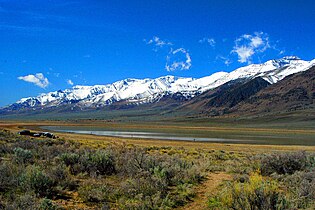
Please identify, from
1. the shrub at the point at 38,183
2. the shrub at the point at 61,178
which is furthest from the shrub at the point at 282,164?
the shrub at the point at 38,183

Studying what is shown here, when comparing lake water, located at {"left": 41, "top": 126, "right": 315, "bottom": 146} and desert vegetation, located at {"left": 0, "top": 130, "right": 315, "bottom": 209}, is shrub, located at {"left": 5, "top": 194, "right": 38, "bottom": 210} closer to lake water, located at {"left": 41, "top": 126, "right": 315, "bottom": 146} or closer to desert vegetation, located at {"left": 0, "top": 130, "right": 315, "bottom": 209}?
desert vegetation, located at {"left": 0, "top": 130, "right": 315, "bottom": 209}

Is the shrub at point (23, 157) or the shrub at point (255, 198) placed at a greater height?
the shrub at point (23, 157)

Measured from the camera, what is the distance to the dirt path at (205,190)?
30.9 ft

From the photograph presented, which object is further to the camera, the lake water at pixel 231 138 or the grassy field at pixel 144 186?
the lake water at pixel 231 138

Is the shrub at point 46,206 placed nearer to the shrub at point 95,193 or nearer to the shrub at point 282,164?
the shrub at point 95,193

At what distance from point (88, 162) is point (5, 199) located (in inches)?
198

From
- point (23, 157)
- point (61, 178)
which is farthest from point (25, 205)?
point (23, 157)

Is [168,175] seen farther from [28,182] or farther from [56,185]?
[28,182]

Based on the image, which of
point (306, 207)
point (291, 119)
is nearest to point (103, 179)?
point (306, 207)

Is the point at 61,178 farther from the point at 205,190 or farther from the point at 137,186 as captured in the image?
the point at 205,190

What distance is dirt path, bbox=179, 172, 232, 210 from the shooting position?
30.9 feet

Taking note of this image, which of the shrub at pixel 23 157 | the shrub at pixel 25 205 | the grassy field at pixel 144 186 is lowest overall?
the grassy field at pixel 144 186

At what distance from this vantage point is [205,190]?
1141 centimetres

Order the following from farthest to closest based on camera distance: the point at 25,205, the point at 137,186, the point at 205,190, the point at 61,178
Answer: the point at 205,190, the point at 61,178, the point at 137,186, the point at 25,205
